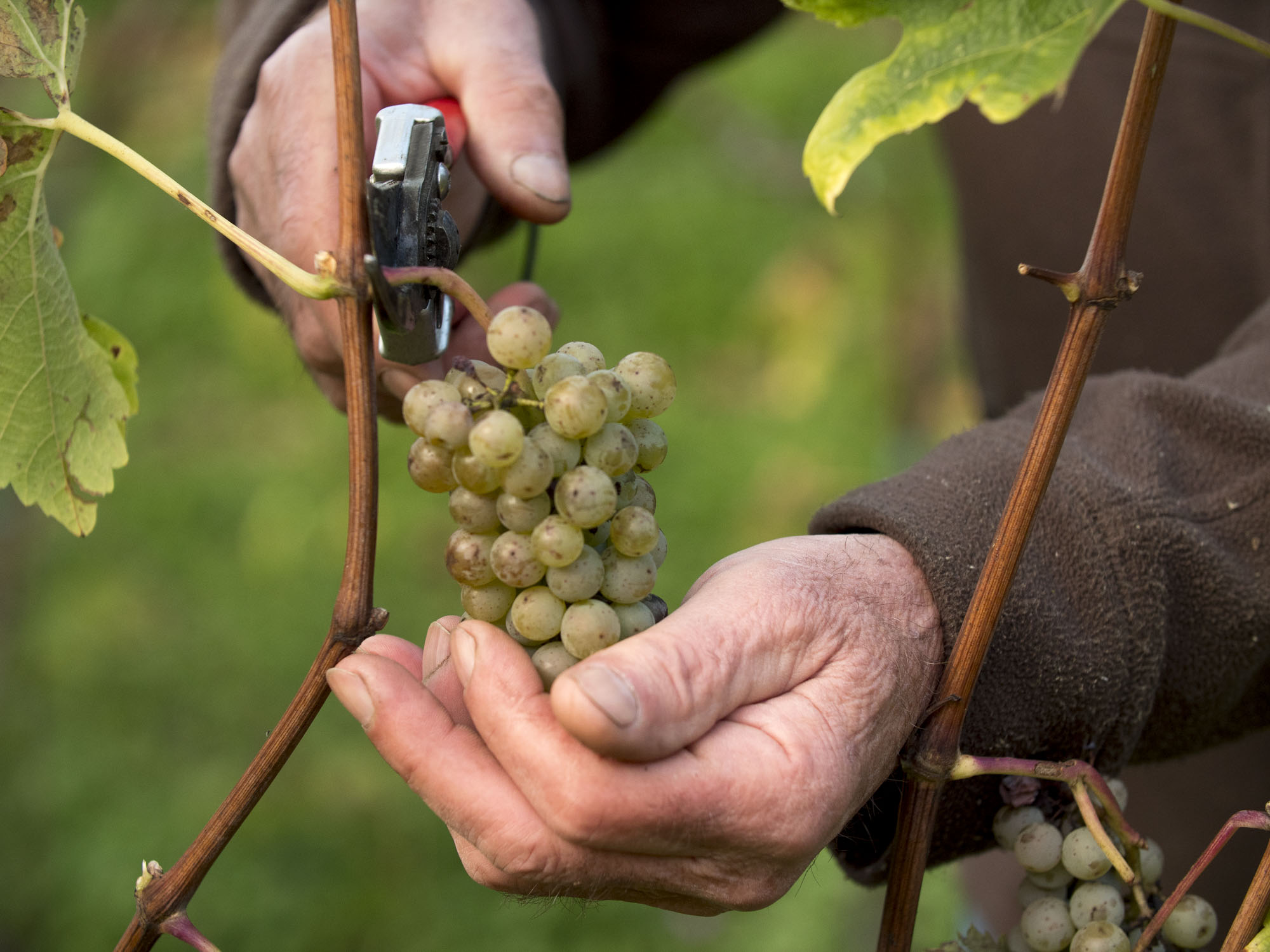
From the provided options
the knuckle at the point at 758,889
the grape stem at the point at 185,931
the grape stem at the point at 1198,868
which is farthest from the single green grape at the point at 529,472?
the grape stem at the point at 1198,868

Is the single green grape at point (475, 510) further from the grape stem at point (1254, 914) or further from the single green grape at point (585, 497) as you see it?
the grape stem at point (1254, 914)

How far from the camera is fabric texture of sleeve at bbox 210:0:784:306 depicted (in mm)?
1565

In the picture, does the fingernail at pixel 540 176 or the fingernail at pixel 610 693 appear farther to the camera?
the fingernail at pixel 540 176

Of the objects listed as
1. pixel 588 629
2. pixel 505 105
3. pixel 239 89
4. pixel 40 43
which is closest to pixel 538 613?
pixel 588 629

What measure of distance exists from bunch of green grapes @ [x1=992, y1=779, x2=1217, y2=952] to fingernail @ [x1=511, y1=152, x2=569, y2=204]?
32.6 inches

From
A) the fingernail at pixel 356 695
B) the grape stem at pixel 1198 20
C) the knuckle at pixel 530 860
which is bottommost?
the knuckle at pixel 530 860

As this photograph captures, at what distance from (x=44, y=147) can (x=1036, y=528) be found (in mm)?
967

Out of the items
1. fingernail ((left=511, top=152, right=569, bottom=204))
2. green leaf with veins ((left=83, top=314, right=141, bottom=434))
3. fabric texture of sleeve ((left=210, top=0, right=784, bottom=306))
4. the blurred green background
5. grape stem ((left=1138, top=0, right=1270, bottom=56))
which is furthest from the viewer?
the blurred green background

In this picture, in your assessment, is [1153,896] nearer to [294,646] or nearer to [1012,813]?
[1012,813]

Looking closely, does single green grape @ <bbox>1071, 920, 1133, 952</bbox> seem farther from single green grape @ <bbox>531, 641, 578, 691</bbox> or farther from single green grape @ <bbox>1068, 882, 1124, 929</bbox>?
single green grape @ <bbox>531, 641, 578, 691</bbox>

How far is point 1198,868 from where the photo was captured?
888 mm

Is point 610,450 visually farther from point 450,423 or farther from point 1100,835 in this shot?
point 1100,835

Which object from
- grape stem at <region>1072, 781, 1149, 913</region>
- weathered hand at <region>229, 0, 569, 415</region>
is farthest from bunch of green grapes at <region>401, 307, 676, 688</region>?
weathered hand at <region>229, 0, 569, 415</region>

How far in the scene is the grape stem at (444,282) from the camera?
82cm
